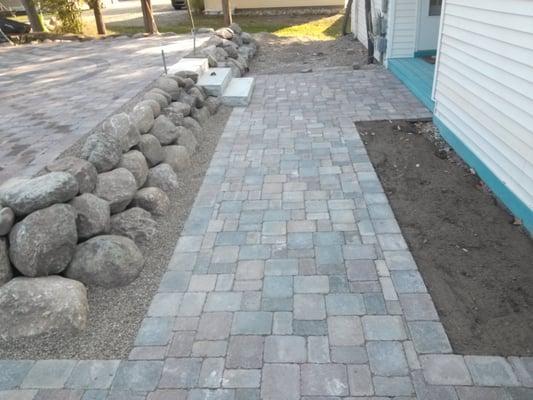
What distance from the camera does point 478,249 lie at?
338cm

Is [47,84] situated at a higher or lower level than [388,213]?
higher

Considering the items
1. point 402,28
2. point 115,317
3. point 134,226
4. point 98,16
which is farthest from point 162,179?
point 98,16

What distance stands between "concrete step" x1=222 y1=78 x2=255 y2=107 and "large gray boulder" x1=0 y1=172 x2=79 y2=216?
432 cm

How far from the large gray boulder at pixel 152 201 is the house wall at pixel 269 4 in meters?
16.8

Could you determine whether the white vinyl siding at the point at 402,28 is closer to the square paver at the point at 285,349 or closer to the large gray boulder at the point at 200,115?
the large gray boulder at the point at 200,115

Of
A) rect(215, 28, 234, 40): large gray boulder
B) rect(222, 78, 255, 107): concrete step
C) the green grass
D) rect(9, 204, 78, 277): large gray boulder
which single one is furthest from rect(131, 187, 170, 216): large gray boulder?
the green grass

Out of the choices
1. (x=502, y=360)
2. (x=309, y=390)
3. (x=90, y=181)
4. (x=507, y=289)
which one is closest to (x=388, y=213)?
(x=507, y=289)

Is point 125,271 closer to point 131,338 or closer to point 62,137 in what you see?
point 131,338

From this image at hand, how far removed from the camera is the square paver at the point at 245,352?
2.52 m

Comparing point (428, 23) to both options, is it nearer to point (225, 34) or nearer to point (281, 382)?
point (225, 34)

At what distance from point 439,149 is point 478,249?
209 centimetres

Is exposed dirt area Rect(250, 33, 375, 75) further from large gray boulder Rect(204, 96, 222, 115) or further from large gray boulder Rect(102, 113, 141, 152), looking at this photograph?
large gray boulder Rect(102, 113, 141, 152)

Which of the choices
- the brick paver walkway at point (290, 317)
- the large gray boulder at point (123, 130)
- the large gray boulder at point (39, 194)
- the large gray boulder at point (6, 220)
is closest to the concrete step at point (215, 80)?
the brick paver walkway at point (290, 317)

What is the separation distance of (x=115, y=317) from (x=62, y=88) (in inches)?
248
